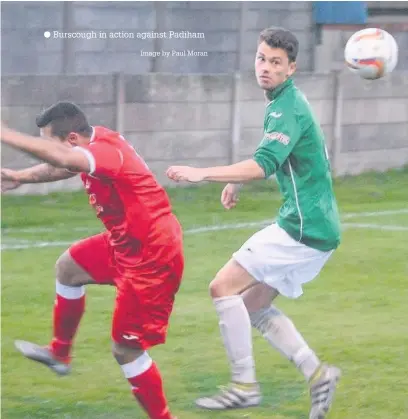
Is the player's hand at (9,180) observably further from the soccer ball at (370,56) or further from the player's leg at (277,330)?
the soccer ball at (370,56)

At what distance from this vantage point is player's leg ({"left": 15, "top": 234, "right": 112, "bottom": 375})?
5.60 metres

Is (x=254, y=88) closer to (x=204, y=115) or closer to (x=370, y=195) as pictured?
(x=204, y=115)

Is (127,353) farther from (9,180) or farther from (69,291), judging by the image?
(9,180)

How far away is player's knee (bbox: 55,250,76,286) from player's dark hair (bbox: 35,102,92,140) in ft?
2.58

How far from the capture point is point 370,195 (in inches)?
546

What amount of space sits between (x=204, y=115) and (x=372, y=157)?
9.92 ft

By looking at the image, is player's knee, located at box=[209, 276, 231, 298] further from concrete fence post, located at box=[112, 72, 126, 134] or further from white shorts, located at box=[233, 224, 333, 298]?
concrete fence post, located at box=[112, 72, 126, 134]

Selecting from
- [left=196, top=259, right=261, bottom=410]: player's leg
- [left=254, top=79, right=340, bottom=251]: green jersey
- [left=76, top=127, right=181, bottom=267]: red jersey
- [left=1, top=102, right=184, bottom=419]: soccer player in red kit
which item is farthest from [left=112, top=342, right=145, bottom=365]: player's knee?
[left=254, top=79, right=340, bottom=251]: green jersey

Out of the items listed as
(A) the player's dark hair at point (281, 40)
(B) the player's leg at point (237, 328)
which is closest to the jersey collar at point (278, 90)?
(A) the player's dark hair at point (281, 40)

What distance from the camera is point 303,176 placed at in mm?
5320

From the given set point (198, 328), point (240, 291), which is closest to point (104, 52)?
point (198, 328)

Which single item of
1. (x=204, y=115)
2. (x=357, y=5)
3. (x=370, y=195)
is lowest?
(x=370, y=195)

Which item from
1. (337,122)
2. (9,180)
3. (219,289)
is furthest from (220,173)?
(337,122)

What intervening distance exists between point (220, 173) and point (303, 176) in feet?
1.77
